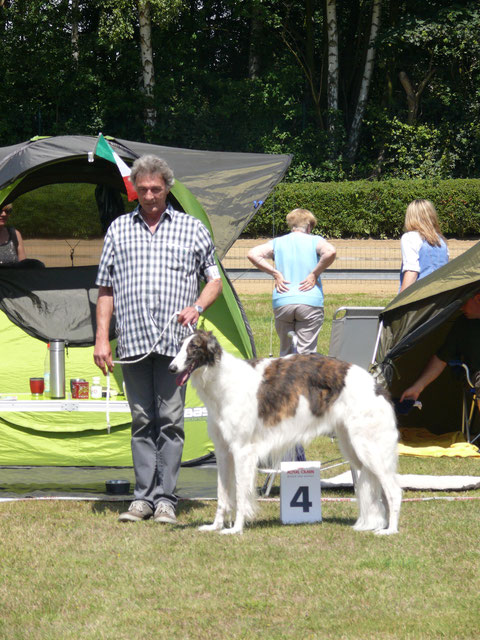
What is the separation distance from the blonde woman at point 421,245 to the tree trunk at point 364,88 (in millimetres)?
16891

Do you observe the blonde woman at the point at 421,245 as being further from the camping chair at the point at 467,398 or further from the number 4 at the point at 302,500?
the number 4 at the point at 302,500

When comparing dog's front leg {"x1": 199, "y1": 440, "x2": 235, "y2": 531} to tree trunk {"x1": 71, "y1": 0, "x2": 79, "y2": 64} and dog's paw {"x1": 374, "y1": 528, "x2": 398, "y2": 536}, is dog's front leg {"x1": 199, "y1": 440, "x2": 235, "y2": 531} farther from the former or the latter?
tree trunk {"x1": 71, "y1": 0, "x2": 79, "y2": 64}

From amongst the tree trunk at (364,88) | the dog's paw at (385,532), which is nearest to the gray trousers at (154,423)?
the dog's paw at (385,532)

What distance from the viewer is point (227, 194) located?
6148 millimetres

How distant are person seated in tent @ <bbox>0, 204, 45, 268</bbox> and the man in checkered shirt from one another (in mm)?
1819

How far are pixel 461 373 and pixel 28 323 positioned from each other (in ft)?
10.2

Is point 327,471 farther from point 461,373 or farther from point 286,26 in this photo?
point 286,26

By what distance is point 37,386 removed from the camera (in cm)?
608

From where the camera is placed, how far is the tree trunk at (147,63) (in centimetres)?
2142

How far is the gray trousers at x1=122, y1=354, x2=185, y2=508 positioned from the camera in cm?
463

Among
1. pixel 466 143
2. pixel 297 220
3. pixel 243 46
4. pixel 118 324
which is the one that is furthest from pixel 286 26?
pixel 118 324


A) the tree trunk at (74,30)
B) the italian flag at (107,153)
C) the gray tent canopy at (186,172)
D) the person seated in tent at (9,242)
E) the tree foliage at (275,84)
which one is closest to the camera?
the italian flag at (107,153)

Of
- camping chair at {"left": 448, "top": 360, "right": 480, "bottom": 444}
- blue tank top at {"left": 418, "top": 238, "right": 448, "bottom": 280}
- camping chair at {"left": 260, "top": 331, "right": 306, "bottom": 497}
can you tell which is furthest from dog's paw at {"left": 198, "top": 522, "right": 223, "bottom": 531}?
blue tank top at {"left": 418, "top": 238, "right": 448, "bottom": 280}

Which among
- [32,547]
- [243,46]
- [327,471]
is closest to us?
[32,547]
